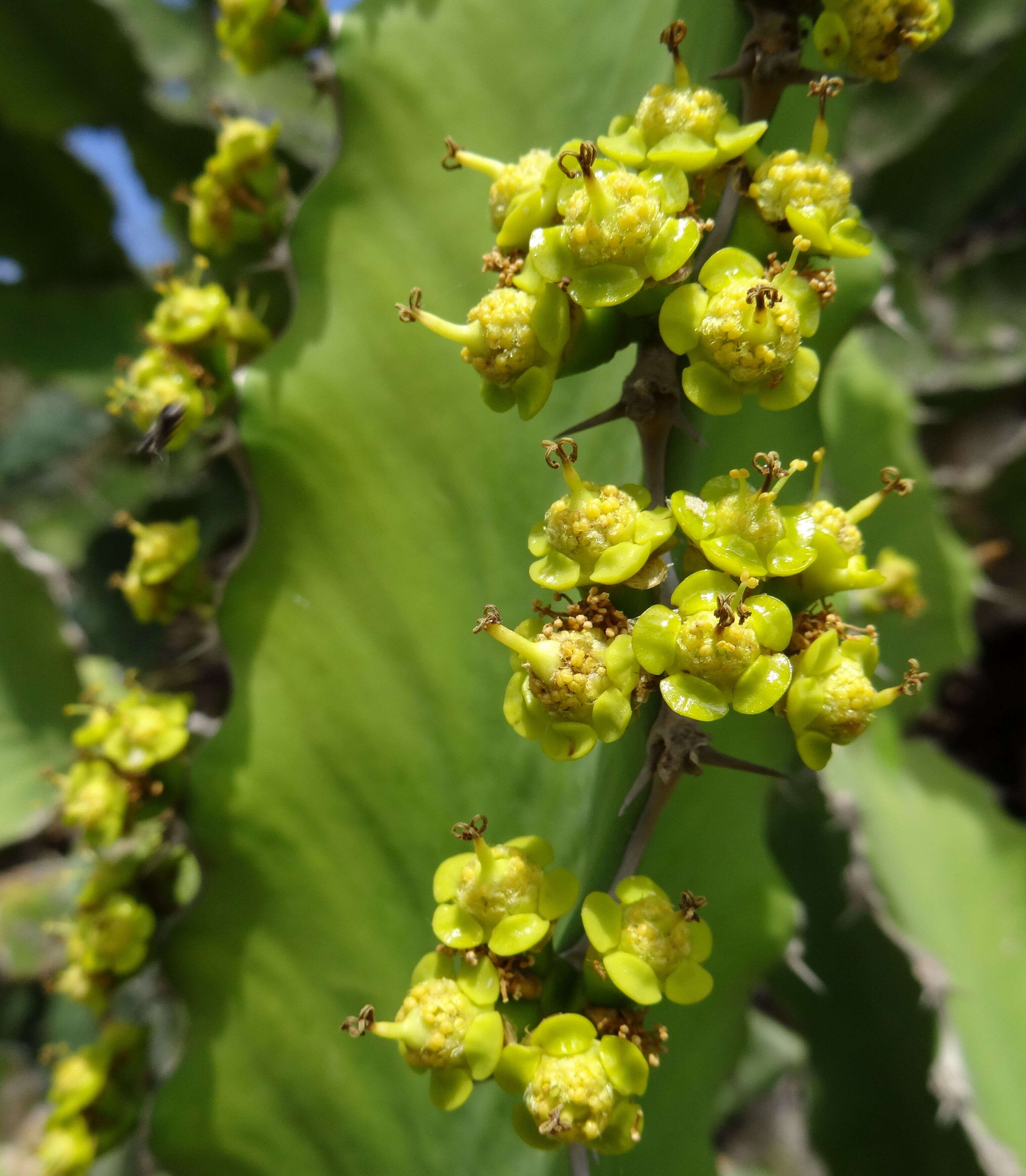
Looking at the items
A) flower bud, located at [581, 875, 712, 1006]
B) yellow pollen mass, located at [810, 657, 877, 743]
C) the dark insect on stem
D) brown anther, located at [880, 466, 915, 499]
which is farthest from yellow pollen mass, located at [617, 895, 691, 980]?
the dark insect on stem

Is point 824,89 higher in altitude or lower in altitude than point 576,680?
higher

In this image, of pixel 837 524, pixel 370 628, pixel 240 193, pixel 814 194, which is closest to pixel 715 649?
pixel 837 524

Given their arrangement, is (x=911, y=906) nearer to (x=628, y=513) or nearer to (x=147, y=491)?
(x=628, y=513)

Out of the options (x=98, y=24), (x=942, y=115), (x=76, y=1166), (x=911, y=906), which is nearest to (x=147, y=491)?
(x=98, y=24)

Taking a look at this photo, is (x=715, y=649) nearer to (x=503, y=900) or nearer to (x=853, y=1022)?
(x=503, y=900)

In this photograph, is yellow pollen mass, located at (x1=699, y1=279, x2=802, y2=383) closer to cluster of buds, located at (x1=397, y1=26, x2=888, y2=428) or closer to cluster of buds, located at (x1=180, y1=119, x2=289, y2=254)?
cluster of buds, located at (x1=397, y1=26, x2=888, y2=428)
